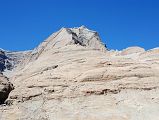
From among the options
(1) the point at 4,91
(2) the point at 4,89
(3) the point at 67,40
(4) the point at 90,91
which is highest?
(3) the point at 67,40

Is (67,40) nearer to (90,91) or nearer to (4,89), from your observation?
(4,89)

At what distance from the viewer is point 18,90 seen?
35.2 metres

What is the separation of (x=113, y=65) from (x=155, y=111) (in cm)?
606

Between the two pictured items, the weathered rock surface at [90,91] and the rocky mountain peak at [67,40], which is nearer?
the weathered rock surface at [90,91]

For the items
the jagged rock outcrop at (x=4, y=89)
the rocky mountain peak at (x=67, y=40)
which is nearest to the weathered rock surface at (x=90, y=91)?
the jagged rock outcrop at (x=4, y=89)

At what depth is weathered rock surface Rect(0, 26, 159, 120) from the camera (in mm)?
31328

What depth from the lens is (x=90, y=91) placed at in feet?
108

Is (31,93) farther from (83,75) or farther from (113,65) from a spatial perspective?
(113,65)

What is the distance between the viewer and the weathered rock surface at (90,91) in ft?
103

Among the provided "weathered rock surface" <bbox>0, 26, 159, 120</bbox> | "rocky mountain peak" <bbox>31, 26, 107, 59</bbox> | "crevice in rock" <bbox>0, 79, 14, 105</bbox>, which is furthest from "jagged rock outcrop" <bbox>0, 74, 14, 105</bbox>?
"rocky mountain peak" <bbox>31, 26, 107, 59</bbox>

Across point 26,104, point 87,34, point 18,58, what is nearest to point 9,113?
point 26,104

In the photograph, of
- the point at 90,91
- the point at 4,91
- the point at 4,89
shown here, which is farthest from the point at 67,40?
the point at 90,91

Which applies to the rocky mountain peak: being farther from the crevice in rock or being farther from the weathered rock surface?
the crevice in rock

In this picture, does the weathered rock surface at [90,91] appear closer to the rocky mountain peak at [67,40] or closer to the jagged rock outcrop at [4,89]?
the jagged rock outcrop at [4,89]
